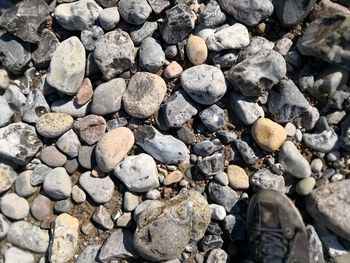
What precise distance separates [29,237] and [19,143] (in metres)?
0.37

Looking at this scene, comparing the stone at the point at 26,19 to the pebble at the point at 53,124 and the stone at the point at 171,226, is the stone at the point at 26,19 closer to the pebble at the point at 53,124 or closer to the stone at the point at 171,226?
the pebble at the point at 53,124

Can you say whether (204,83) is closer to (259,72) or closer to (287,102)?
(259,72)

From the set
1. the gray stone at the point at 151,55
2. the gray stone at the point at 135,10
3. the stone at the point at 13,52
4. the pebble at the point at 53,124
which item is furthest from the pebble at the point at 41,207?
the gray stone at the point at 135,10

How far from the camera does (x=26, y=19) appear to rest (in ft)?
5.41

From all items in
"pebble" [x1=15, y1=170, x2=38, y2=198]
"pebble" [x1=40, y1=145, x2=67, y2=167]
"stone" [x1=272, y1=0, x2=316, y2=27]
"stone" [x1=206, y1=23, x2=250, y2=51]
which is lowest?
"pebble" [x1=15, y1=170, x2=38, y2=198]

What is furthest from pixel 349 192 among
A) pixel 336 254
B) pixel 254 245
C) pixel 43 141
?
pixel 43 141

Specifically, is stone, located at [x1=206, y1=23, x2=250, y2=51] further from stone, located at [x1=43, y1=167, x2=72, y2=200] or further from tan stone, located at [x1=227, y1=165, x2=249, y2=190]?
stone, located at [x1=43, y1=167, x2=72, y2=200]

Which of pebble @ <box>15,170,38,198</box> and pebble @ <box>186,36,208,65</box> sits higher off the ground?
pebble @ <box>186,36,208,65</box>

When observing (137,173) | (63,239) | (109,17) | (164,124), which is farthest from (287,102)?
(63,239)

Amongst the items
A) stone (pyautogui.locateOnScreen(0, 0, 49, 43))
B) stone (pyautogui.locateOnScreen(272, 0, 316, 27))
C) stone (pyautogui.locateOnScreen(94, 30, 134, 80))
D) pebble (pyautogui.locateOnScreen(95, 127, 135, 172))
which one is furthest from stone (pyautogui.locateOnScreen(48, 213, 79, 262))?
stone (pyautogui.locateOnScreen(272, 0, 316, 27))

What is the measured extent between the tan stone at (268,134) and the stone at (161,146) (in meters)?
0.27

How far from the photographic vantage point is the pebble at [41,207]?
1.70 meters

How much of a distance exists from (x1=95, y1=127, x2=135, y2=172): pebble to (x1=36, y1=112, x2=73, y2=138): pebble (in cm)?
15

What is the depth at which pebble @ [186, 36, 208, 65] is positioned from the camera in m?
1.65
